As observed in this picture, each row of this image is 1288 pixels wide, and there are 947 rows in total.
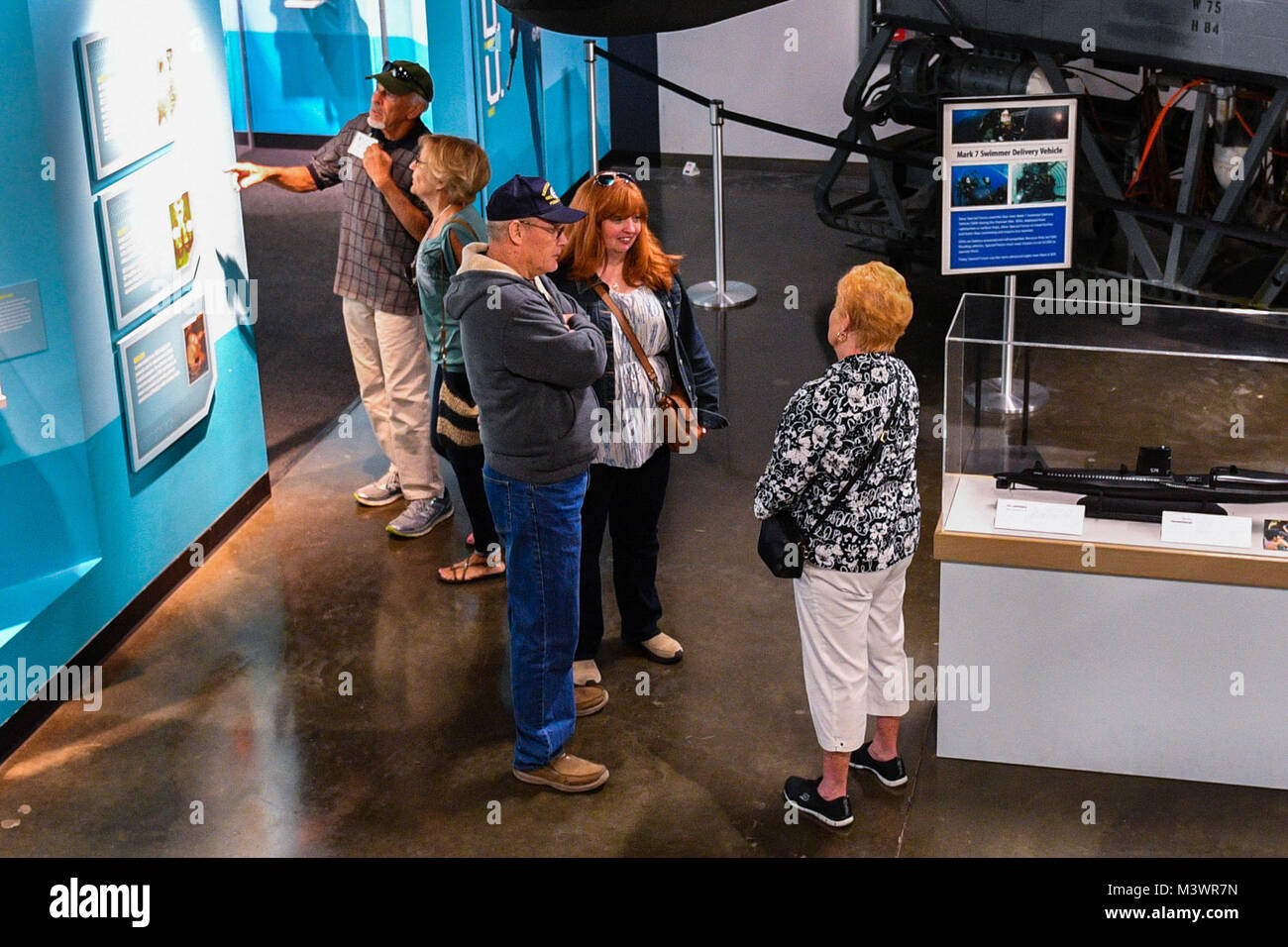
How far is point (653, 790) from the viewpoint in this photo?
13.6 ft

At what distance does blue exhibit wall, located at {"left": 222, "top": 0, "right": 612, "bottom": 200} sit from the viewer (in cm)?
747

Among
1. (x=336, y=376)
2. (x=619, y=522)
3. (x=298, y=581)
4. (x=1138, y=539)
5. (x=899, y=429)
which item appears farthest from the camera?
(x=336, y=376)

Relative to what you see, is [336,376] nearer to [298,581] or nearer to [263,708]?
[298,581]

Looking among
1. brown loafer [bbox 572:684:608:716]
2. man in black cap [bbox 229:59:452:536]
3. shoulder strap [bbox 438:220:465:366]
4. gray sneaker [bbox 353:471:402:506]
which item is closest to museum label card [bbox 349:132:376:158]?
man in black cap [bbox 229:59:452:536]

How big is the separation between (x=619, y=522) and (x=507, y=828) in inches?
41.7

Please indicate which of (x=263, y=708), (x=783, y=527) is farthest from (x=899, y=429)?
(x=263, y=708)

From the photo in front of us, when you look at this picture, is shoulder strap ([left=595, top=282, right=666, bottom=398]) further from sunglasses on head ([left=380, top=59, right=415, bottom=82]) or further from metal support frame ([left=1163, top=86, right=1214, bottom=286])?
metal support frame ([left=1163, top=86, right=1214, bottom=286])

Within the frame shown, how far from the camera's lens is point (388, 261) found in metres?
5.47

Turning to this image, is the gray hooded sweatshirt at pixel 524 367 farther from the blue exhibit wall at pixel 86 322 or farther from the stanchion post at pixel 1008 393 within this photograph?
the blue exhibit wall at pixel 86 322

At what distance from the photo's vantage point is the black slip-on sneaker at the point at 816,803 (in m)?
3.93

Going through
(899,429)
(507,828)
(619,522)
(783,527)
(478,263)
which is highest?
(478,263)

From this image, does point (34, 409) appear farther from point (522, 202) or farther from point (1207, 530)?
point (1207, 530)

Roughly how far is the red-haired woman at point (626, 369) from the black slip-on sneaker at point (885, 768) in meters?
0.93

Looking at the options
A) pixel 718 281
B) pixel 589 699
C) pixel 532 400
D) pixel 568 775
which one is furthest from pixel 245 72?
pixel 568 775
